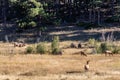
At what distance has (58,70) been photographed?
29578 millimetres

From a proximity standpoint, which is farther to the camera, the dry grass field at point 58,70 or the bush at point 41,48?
the bush at point 41,48

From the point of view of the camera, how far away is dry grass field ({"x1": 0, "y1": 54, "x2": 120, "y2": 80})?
25953 millimetres

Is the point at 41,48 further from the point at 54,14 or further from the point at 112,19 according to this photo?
the point at 112,19

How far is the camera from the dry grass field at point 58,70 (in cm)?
2595

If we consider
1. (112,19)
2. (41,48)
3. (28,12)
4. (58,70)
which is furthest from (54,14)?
(58,70)

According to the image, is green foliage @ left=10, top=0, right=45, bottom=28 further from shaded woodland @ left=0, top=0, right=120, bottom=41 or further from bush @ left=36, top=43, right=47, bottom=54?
bush @ left=36, top=43, right=47, bottom=54

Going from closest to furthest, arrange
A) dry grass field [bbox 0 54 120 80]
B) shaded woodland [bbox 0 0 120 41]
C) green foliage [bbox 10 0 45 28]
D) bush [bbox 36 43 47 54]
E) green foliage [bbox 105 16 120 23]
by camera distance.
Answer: dry grass field [bbox 0 54 120 80]
bush [bbox 36 43 47 54]
green foliage [bbox 10 0 45 28]
shaded woodland [bbox 0 0 120 41]
green foliage [bbox 105 16 120 23]

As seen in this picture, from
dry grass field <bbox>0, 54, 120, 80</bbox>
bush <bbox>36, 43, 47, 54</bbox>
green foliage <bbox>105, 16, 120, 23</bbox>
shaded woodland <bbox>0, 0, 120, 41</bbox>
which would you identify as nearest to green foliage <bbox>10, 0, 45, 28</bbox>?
shaded woodland <bbox>0, 0, 120, 41</bbox>

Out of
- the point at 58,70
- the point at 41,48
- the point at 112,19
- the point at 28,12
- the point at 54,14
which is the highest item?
the point at 58,70

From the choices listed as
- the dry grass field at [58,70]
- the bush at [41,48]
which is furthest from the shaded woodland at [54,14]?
the dry grass field at [58,70]

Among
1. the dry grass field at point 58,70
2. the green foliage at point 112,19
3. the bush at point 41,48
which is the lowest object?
the green foliage at point 112,19

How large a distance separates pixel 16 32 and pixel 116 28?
52.6 ft

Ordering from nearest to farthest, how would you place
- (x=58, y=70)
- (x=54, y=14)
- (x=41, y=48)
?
(x=58, y=70)
(x=41, y=48)
(x=54, y=14)

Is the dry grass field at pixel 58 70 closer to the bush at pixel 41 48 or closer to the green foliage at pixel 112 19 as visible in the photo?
the bush at pixel 41 48
